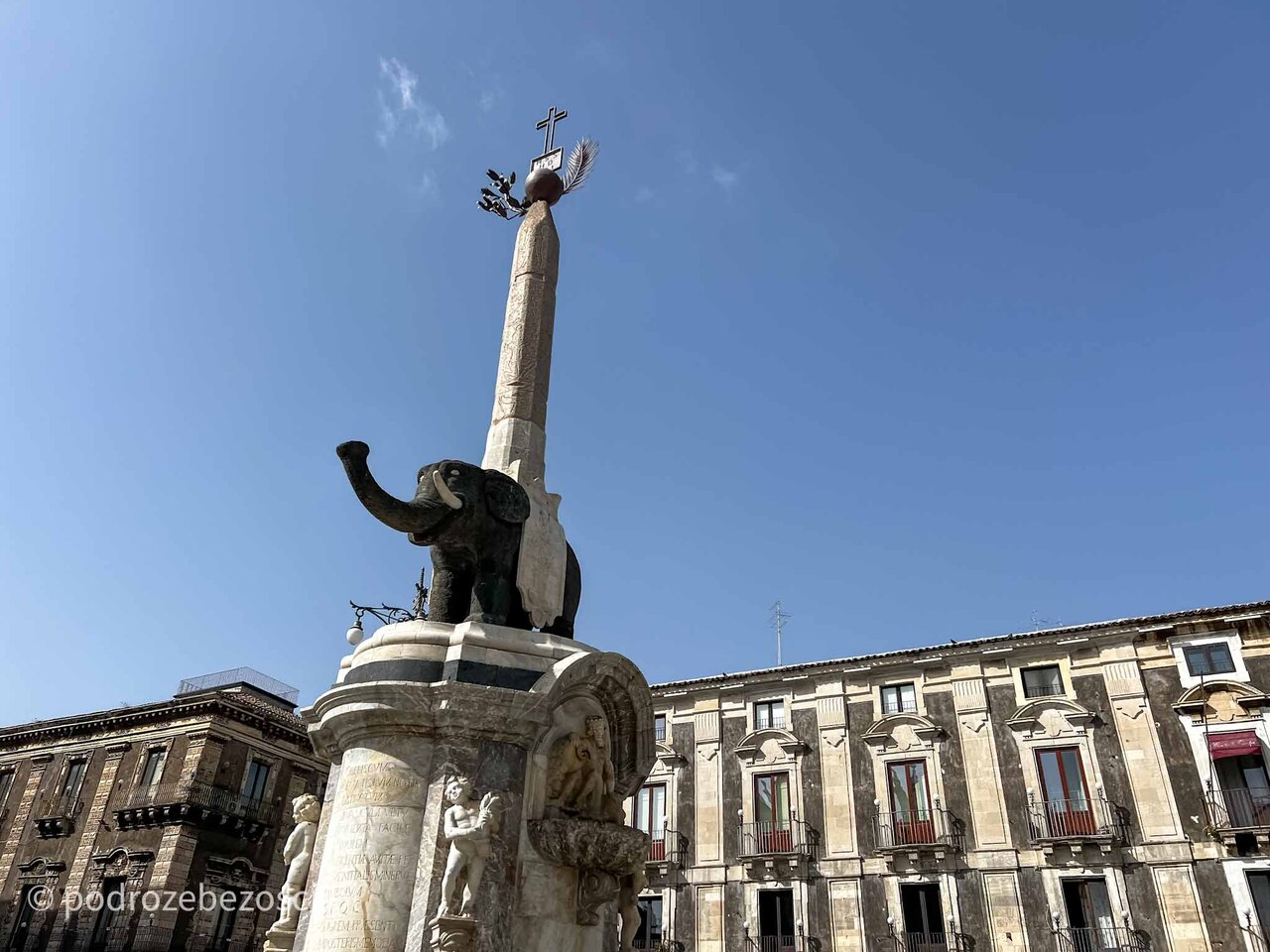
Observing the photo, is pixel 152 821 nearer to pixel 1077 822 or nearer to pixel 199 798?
pixel 199 798

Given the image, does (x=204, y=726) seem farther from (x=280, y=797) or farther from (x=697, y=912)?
(x=697, y=912)

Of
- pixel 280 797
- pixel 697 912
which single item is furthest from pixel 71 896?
pixel 697 912

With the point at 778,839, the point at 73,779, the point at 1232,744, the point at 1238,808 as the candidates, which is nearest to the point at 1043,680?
the point at 1232,744

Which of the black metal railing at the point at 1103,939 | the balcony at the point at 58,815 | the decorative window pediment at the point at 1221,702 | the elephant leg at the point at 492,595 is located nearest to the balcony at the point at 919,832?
the black metal railing at the point at 1103,939

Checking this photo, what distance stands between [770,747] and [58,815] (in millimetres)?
26757

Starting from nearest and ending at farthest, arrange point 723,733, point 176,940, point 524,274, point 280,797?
point 524,274 < point 176,940 < point 723,733 < point 280,797

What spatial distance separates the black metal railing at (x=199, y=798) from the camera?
3369cm

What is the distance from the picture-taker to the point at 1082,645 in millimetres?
30922

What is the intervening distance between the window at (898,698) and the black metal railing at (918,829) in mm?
3403

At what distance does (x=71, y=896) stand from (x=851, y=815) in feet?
88.9

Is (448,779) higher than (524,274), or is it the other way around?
(524,274)

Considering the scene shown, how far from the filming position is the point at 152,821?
33781 mm

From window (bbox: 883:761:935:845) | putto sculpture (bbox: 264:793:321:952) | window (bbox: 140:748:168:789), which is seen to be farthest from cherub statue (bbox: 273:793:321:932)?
window (bbox: 140:748:168:789)

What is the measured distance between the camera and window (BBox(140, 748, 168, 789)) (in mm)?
35219
